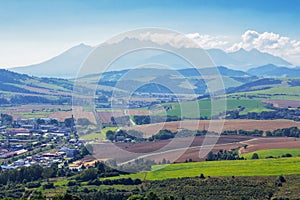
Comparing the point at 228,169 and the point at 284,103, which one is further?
the point at 284,103

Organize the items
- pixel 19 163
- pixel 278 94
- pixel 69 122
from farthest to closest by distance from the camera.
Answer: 1. pixel 278 94
2. pixel 69 122
3. pixel 19 163

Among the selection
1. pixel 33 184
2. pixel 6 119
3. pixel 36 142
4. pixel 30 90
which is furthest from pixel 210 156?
pixel 30 90

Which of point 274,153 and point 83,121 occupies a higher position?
point 83,121

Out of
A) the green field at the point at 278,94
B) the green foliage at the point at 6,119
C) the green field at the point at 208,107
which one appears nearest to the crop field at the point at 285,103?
the green field at the point at 208,107

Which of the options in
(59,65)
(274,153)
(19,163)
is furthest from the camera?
(59,65)

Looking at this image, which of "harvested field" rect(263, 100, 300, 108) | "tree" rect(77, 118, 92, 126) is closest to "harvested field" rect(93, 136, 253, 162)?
"tree" rect(77, 118, 92, 126)

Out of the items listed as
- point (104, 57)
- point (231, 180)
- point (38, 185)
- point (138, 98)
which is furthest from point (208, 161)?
point (138, 98)

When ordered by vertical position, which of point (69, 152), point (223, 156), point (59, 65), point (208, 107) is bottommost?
point (223, 156)

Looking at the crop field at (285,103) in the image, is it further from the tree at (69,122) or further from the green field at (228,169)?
the green field at (228,169)

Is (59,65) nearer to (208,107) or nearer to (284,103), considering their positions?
(284,103)
